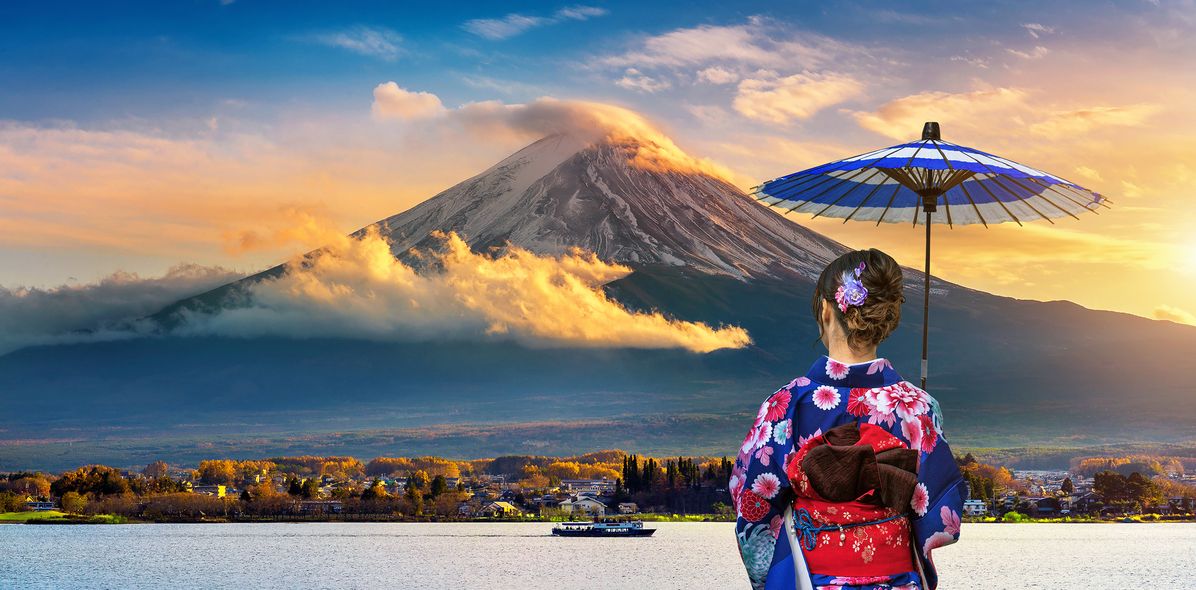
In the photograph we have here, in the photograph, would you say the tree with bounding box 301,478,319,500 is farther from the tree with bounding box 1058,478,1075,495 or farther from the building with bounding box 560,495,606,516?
the tree with bounding box 1058,478,1075,495

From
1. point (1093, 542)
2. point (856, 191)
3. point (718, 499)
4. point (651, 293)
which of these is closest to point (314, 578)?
point (718, 499)

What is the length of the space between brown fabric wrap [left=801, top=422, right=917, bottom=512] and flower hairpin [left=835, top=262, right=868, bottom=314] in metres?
0.37

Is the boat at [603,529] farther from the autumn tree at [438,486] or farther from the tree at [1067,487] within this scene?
the tree at [1067,487]

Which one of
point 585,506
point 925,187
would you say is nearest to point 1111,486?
point 585,506

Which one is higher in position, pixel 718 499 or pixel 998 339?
pixel 998 339

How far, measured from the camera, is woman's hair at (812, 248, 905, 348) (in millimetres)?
4328

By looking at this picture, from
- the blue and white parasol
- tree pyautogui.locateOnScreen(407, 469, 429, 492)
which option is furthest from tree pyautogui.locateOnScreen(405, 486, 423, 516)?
the blue and white parasol

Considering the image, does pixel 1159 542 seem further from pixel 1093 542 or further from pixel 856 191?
pixel 856 191

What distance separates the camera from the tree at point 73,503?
14475 centimetres

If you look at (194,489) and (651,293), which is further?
(651,293)

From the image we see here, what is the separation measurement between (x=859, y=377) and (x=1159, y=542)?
405ft

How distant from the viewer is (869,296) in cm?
432

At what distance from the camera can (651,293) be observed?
185250mm

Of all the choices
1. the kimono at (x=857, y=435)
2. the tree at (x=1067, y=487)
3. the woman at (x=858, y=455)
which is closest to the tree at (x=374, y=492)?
the tree at (x=1067, y=487)
